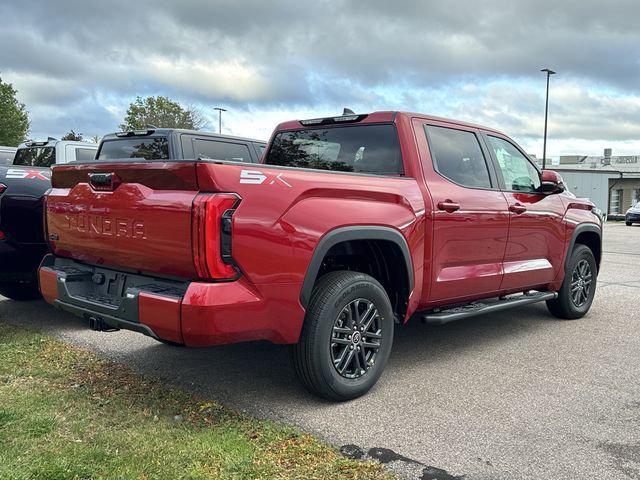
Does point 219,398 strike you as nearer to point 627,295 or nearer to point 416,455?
point 416,455

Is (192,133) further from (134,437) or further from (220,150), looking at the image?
(134,437)

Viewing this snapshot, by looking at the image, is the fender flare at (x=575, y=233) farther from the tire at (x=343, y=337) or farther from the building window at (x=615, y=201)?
the building window at (x=615, y=201)

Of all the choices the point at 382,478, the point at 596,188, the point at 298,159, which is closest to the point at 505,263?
the point at 298,159

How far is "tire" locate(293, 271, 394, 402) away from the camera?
3588mm

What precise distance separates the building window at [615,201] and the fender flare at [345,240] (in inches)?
1823

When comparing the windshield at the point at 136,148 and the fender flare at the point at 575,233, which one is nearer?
the fender flare at the point at 575,233

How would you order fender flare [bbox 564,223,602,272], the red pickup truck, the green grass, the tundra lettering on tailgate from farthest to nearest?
fender flare [bbox 564,223,602,272] → the tundra lettering on tailgate → the red pickup truck → the green grass

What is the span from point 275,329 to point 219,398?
846mm

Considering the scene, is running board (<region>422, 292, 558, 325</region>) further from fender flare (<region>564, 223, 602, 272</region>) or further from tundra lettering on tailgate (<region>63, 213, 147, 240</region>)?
tundra lettering on tailgate (<region>63, 213, 147, 240</region>)

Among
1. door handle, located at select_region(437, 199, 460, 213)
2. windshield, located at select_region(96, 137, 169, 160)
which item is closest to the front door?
door handle, located at select_region(437, 199, 460, 213)

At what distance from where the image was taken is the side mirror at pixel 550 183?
5457 millimetres

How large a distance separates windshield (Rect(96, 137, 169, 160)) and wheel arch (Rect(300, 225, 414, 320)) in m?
3.66

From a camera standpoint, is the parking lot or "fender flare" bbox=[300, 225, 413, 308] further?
"fender flare" bbox=[300, 225, 413, 308]

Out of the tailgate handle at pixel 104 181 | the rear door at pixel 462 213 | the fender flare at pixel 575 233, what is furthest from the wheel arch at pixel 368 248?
the fender flare at pixel 575 233
